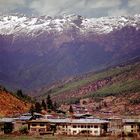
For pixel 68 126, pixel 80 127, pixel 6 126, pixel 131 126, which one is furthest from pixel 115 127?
pixel 6 126

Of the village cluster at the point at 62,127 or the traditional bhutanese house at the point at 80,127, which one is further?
the traditional bhutanese house at the point at 80,127

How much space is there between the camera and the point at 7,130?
158750 millimetres

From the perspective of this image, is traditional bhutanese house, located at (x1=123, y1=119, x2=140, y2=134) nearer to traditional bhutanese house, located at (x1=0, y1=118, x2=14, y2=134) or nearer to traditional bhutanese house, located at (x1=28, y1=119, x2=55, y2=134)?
traditional bhutanese house, located at (x1=28, y1=119, x2=55, y2=134)

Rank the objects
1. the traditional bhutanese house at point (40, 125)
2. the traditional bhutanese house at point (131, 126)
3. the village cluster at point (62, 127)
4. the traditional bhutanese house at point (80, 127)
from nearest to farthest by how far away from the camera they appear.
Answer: the village cluster at point (62, 127), the traditional bhutanese house at point (80, 127), the traditional bhutanese house at point (40, 125), the traditional bhutanese house at point (131, 126)

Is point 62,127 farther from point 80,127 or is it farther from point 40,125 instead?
point 40,125

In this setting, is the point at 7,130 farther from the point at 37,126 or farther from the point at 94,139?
the point at 94,139

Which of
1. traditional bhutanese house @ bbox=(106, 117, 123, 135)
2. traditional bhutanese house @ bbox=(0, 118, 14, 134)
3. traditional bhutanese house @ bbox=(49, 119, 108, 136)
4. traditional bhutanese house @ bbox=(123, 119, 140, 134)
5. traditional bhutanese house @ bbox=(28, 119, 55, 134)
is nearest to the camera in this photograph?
traditional bhutanese house @ bbox=(0, 118, 14, 134)

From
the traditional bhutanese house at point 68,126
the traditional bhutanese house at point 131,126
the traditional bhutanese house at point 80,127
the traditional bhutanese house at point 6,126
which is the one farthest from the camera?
the traditional bhutanese house at point 131,126

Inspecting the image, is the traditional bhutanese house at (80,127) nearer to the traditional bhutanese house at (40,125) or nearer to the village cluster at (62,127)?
the village cluster at (62,127)

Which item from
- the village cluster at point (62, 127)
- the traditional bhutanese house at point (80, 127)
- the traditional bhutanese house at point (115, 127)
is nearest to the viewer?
the village cluster at point (62, 127)

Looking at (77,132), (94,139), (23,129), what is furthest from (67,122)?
(94,139)

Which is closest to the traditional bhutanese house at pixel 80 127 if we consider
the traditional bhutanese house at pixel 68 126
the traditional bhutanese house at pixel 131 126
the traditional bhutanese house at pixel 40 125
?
the traditional bhutanese house at pixel 68 126

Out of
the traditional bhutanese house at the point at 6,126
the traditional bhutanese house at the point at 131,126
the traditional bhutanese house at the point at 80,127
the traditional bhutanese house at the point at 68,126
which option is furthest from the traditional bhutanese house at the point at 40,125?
the traditional bhutanese house at the point at 131,126

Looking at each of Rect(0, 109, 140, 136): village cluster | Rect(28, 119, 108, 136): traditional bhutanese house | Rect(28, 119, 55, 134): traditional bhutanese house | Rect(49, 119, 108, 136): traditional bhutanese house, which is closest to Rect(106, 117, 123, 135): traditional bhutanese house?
Rect(0, 109, 140, 136): village cluster
